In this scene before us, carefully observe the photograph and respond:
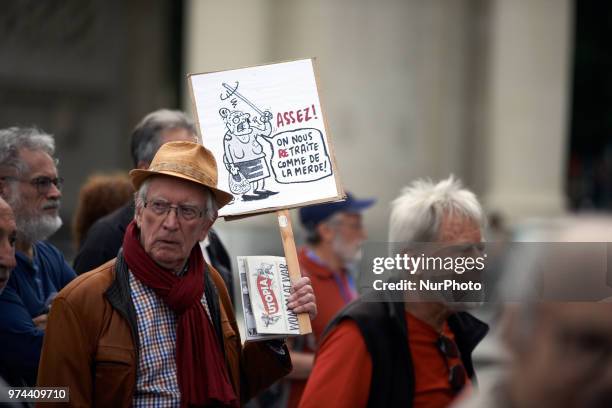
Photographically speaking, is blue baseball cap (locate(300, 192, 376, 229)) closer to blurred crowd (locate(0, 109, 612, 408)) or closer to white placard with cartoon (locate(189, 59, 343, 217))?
blurred crowd (locate(0, 109, 612, 408))

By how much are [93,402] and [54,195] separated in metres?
1.36

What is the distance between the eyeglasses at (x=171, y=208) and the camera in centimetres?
345

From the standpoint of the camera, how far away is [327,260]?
6.16m

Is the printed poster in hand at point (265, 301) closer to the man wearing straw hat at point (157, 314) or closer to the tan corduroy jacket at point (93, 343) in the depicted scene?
the man wearing straw hat at point (157, 314)

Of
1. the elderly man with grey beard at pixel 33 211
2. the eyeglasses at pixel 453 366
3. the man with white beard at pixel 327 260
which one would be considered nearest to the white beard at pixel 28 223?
the elderly man with grey beard at pixel 33 211

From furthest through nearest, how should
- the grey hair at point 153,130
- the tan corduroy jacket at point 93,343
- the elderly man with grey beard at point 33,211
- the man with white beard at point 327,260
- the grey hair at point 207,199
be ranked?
the man with white beard at point 327,260, the grey hair at point 153,130, the elderly man with grey beard at point 33,211, the grey hair at point 207,199, the tan corduroy jacket at point 93,343

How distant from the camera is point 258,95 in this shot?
A: 13.0 ft

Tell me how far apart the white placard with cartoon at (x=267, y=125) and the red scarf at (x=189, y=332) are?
1.95 ft

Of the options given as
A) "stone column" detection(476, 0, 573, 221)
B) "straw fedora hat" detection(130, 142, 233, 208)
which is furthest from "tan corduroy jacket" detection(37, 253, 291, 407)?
"stone column" detection(476, 0, 573, 221)

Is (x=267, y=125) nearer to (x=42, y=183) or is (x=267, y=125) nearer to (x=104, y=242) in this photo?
(x=104, y=242)

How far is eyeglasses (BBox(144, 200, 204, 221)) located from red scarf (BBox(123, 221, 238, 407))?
0.11m

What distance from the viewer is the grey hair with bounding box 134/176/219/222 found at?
11.5ft

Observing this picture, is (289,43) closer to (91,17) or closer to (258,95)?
(91,17)

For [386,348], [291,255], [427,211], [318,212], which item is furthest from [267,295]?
[318,212]
